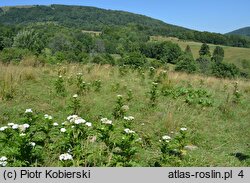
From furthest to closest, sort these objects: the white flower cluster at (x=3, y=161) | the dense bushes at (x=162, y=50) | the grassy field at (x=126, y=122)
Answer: the dense bushes at (x=162, y=50) → the grassy field at (x=126, y=122) → the white flower cluster at (x=3, y=161)

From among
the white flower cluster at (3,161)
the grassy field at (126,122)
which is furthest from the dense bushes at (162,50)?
the white flower cluster at (3,161)

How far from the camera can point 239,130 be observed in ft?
23.5

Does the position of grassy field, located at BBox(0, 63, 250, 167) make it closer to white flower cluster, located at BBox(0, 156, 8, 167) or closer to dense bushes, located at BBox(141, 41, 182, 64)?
white flower cluster, located at BBox(0, 156, 8, 167)

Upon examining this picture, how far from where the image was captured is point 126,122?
5266 mm

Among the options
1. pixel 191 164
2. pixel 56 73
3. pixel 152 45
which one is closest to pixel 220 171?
pixel 191 164

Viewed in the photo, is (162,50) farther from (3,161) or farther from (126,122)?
(3,161)

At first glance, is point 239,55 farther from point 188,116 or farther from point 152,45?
point 188,116

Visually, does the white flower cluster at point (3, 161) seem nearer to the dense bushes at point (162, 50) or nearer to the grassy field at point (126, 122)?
the grassy field at point (126, 122)

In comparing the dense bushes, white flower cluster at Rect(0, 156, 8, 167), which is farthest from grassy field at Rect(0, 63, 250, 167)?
the dense bushes

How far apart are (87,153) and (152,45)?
73.8m

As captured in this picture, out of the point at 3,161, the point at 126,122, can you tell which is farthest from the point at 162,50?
the point at 3,161

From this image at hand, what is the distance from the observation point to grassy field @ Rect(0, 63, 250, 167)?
4.16 metres

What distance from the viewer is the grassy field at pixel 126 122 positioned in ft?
13.6

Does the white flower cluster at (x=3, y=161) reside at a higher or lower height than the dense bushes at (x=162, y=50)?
lower
